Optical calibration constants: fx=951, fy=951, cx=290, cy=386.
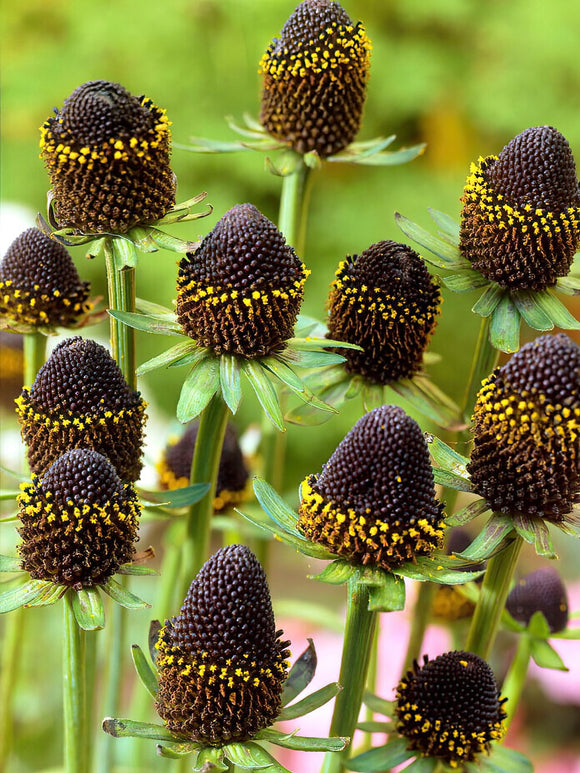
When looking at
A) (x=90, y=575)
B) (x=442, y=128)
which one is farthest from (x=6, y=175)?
(x=90, y=575)

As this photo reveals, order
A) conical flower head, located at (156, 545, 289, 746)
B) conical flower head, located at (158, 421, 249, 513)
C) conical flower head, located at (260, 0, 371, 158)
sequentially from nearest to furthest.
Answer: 1. conical flower head, located at (156, 545, 289, 746)
2. conical flower head, located at (260, 0, 371, 158)
3. conical flower head, located at (158, 421, 249, 513)

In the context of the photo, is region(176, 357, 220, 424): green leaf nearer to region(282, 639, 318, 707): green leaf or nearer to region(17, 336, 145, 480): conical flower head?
region(17, 336, 145, 480): conical flower head

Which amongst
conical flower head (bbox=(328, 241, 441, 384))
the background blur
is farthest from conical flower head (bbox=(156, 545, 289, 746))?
the background blur

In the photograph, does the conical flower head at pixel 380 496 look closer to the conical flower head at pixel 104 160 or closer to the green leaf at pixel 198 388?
the green leaf at pixel 198 388

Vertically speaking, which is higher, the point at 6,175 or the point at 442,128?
the point at 442,128

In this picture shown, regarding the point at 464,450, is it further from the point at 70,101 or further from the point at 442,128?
the point at 442,128

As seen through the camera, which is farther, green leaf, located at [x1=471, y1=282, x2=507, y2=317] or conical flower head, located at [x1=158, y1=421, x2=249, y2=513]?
conical flower head, located at [x1=158, y1=421, x2=249, y2=513]
